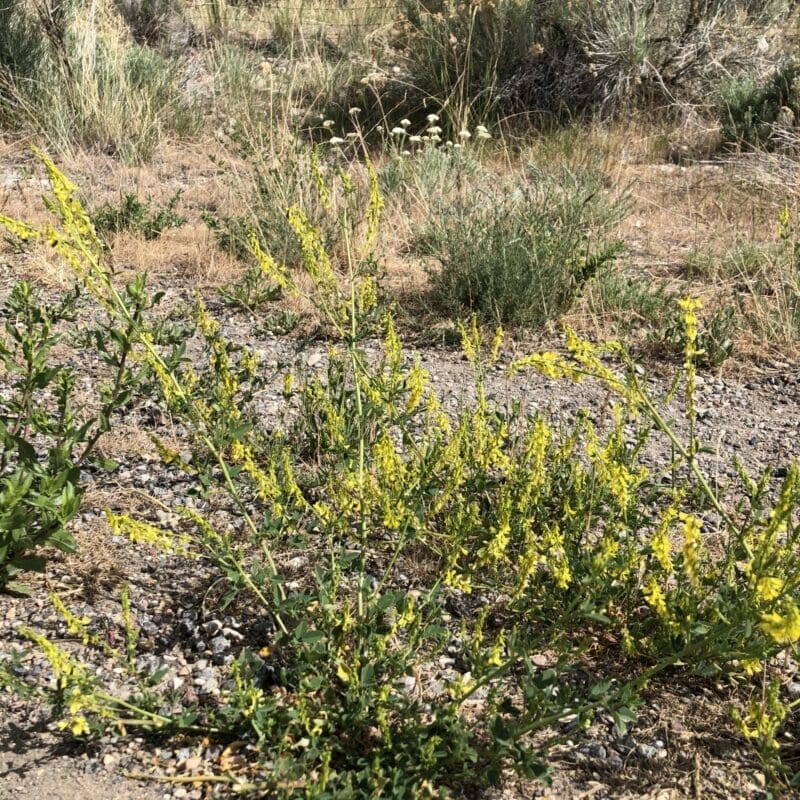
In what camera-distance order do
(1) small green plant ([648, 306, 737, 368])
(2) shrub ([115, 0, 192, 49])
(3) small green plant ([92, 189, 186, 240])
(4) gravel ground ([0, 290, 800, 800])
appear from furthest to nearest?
1. (2) shrub ([115, 0, 192, 49])
2. (3) small green plant ([92, 189, 186, 240])
3. (1) small green plant ([648, 306, 737, 368])
4. (4) gravel ground ([0, 290, 800, 800])

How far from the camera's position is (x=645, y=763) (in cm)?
180

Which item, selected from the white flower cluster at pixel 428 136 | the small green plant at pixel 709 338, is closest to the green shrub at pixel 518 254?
the small green plant at pixel 709 338

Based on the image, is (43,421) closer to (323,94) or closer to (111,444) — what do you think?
(111,444)

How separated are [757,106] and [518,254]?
340 centimetres

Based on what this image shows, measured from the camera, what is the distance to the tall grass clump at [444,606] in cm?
Answer: 161

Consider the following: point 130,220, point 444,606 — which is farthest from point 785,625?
point 130,220

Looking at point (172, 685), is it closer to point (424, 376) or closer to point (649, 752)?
point (424, 376)

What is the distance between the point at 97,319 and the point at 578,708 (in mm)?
2961

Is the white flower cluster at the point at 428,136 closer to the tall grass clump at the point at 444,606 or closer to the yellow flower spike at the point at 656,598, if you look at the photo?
the tall grass clump at the point at 444,606

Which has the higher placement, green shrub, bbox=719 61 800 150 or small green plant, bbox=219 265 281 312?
green shrub, bbox=719 61 800 150

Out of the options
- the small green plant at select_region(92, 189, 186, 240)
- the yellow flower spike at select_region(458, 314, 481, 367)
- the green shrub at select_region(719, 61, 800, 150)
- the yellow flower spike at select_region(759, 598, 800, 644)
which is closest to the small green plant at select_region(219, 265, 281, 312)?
the small green plant at select_region(92, 189, 186, 240)

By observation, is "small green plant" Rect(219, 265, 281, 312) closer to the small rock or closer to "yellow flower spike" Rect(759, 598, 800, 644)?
the small rock

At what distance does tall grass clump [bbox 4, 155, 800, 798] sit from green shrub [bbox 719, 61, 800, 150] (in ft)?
13.8

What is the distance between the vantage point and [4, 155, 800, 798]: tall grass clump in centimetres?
161
